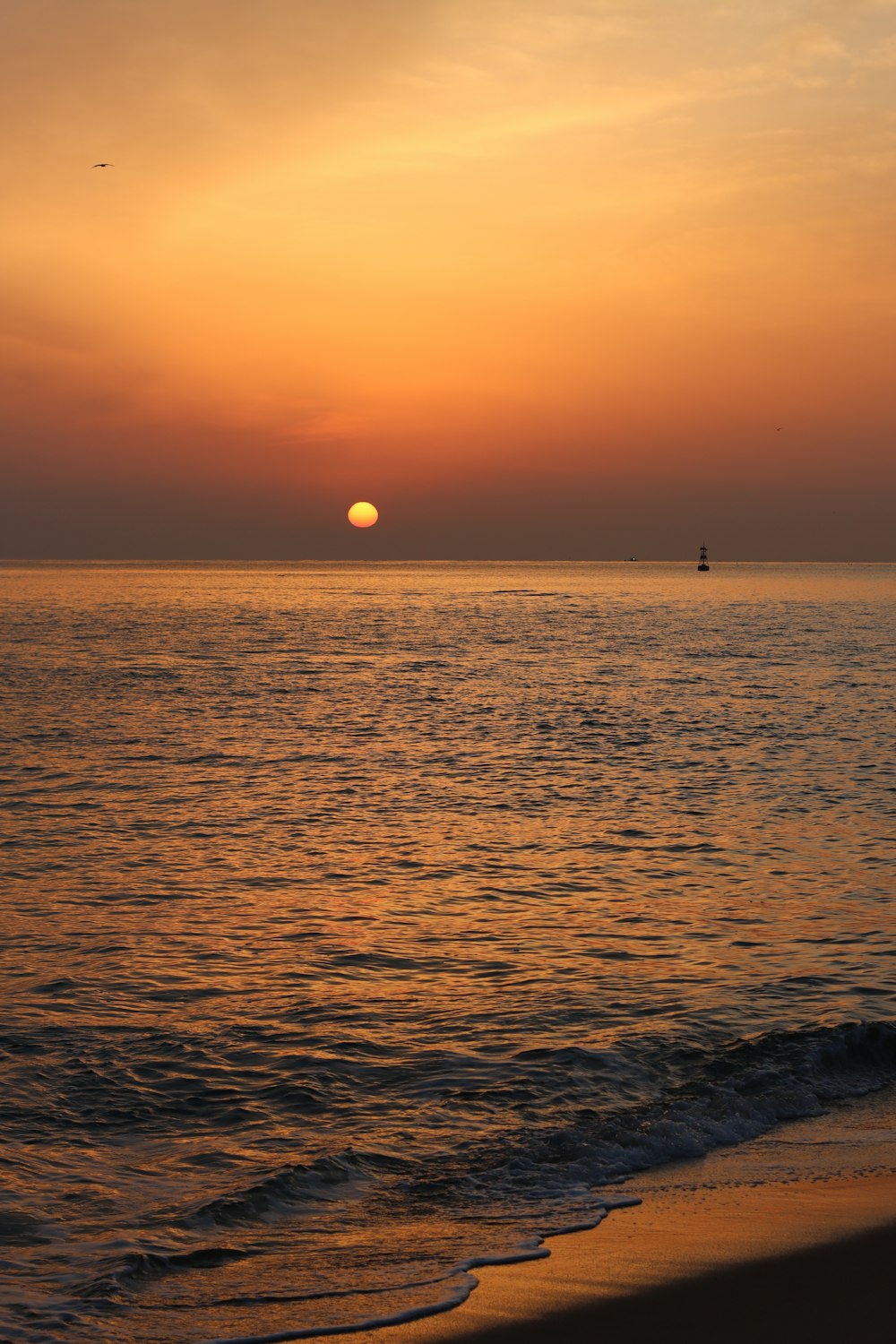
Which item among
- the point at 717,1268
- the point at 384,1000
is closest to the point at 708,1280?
the point at 717,1268

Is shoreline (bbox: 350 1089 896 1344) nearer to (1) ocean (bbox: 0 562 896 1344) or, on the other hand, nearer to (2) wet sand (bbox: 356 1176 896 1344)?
(2) wet sand (bbox: 356 1176 896 1344)

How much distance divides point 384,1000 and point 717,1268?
7.08m

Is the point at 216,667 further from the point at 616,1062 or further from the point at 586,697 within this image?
the point at 616,1062

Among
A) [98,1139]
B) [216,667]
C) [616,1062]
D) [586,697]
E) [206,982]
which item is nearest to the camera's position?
[98,1139]

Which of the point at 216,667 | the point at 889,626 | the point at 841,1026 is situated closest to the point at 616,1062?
the point at 841,1026

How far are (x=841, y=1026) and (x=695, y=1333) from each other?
21.9 ft

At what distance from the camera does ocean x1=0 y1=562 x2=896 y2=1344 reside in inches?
349

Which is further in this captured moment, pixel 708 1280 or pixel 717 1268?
pixel 717 1268

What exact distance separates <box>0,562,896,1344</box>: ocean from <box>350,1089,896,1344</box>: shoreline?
35cm

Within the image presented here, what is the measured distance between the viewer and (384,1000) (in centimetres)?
1458

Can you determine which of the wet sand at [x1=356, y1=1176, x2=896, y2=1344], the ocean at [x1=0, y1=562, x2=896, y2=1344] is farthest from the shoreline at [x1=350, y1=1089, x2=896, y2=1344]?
the ocean at [x1=0, y1=562, x2=896, y2=1344]

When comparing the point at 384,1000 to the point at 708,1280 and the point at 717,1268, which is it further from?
the point at 708,1280

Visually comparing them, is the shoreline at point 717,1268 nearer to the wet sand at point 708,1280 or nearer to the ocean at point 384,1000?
the wet sand at point 708,1280

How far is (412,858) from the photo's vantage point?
22656mm
